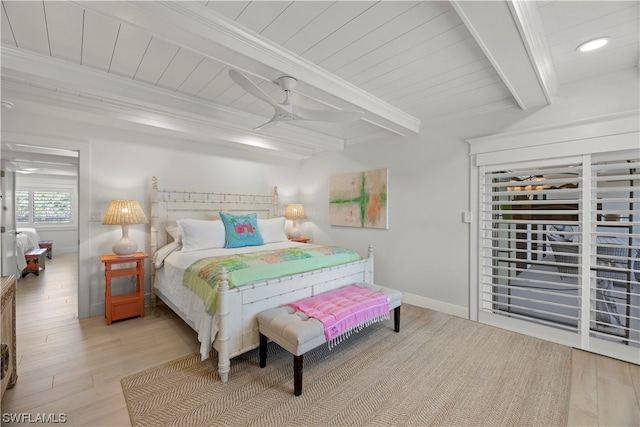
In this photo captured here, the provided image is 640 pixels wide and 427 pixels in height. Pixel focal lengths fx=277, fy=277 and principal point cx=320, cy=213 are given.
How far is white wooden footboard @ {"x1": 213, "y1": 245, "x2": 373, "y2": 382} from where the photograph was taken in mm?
2178

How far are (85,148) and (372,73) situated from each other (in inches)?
136

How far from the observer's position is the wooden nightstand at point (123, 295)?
3184 millimetres

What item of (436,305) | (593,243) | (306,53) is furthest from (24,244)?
(593,243)

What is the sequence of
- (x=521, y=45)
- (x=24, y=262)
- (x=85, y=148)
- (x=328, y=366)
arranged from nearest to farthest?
1. (x=521, y=45)
2. (x=328, y=366)
3. (x=85, y=148)
4. (x=24, y=262)

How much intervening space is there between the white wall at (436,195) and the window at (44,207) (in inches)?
343

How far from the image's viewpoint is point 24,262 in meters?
4.96

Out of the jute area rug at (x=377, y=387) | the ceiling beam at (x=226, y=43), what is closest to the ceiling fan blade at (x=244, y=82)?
the ceiling beam at (x=226, y=43)

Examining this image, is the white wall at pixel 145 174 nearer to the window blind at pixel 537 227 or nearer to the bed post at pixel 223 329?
the bed post at pixel 223 329

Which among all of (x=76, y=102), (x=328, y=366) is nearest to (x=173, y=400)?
(x=328, y=366)

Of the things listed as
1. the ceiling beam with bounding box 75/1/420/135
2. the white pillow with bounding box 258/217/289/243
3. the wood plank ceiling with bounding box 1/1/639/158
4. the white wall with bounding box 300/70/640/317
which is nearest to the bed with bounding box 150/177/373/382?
the white pillow with bounding box 258/217/289/243

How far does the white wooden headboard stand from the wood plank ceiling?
1.07 m

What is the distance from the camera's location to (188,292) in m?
2.74

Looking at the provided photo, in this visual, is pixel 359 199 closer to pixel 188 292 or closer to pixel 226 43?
pixel 188 292

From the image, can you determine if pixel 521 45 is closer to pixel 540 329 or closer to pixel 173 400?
pixel 540 329
